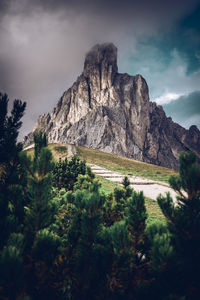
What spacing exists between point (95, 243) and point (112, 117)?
109907 mm

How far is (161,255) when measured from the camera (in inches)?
43.8

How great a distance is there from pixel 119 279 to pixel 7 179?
129cm

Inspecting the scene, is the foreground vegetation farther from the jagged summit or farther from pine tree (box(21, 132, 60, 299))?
the jagged summit

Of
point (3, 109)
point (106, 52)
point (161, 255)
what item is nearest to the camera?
point (161, 255)

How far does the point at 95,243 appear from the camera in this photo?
55.7 inches

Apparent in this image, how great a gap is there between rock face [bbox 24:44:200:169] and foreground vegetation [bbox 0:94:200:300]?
318 ft

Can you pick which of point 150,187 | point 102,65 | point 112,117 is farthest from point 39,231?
point 102,65

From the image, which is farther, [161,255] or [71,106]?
[71,106]

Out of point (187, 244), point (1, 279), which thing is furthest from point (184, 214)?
point (1, 279)

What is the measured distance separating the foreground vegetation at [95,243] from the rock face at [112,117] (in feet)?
318

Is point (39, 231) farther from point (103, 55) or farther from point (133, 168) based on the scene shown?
point (103, 55)

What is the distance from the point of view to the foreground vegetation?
44.7 inches

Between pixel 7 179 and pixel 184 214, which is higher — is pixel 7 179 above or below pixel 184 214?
above

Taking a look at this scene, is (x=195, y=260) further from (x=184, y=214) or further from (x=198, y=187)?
(x=198, y=187)
